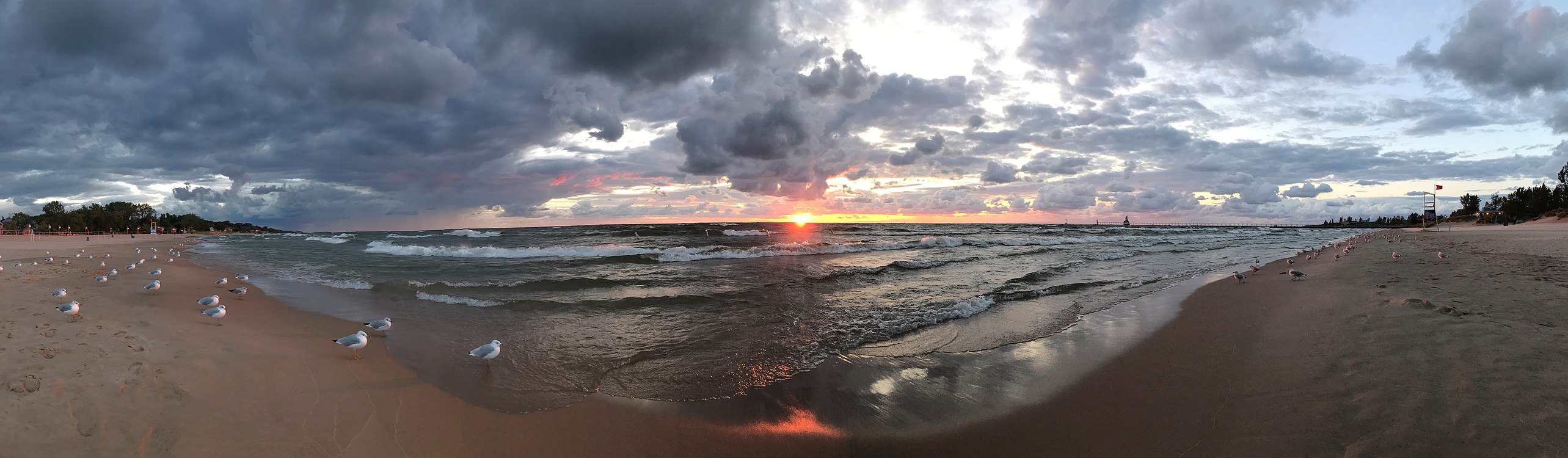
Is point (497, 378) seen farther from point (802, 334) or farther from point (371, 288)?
point (371, 288)

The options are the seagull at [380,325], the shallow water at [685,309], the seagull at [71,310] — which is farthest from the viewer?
the seagull at [380,325]

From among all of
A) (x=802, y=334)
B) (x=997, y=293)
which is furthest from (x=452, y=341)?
(x=997, y=293)

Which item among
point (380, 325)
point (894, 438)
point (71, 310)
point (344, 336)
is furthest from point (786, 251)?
point (894, 438)

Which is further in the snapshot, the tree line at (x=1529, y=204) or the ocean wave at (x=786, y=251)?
the tree line at (x=1529, y=204)

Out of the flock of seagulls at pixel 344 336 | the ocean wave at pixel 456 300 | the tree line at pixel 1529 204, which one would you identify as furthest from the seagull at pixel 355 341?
the tree line at pixel 1529 204

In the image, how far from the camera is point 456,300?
39.9 feet

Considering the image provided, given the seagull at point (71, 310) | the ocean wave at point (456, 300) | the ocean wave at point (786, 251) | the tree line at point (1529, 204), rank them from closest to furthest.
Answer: the seagull at point (71, 310), the ocean wave at point (456, 300), the ocean wave at point (786, 251), the tree line at point (1529, 204)

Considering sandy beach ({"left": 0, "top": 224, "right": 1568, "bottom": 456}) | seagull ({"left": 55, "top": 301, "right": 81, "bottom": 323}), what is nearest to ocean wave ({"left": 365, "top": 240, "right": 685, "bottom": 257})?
seagull ({"left": 55, "top": 301, "right": 81, "bottom": 323})

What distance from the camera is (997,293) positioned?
511 inches

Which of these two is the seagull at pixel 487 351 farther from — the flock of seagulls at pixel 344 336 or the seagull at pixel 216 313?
the seagull at pixel 216 313

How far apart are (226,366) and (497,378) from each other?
110 inches

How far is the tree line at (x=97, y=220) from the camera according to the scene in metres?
74.8

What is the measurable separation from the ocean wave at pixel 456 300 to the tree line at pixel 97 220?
4266 inches

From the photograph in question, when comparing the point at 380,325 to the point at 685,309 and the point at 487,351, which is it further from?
the point at 685,309
